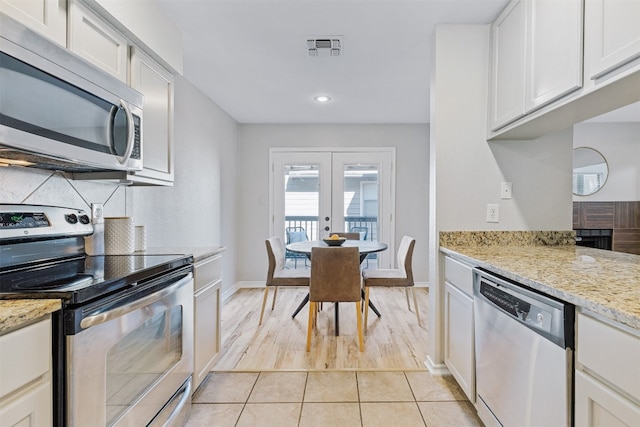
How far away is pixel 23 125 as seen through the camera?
106 centimetres

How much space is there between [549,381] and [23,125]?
1.90 m

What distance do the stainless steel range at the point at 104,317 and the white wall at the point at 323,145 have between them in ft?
10.0

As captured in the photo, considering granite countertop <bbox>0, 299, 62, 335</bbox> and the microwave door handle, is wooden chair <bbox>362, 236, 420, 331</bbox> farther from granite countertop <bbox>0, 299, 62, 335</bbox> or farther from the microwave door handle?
granite countertop <bbox>0, 299, 62, 335</bbox>

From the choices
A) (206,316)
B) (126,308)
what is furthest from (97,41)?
(206,316)

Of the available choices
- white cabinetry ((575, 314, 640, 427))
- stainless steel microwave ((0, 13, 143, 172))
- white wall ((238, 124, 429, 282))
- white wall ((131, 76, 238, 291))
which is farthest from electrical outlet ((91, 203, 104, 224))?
white wall ((238, 124, 429, 282))

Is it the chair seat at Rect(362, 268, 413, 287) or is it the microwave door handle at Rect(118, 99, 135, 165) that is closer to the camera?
the microwave door handle at Rect(118, 99, 135, 165)

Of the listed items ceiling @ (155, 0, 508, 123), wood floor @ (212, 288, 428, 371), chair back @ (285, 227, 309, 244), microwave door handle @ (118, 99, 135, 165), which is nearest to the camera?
microwave door handle @ (118, 99, 135, 165)

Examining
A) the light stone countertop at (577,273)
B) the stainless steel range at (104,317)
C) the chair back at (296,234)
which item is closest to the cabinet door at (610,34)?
the light stone countertop at (577,273)

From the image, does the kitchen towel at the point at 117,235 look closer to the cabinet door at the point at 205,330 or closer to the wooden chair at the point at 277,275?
the cabinet door at the point at 205,330

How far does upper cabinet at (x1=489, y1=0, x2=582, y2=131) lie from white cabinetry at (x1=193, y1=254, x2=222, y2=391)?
200cm

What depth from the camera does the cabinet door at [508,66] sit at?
6.05 ft

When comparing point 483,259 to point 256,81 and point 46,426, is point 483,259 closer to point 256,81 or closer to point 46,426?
point 46,426

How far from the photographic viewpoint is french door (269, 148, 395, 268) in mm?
4812

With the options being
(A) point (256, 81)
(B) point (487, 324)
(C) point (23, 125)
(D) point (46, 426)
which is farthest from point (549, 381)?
(A) point (256, 81)
